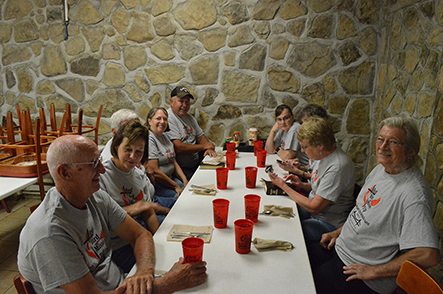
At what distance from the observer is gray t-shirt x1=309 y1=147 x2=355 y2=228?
1977 mm

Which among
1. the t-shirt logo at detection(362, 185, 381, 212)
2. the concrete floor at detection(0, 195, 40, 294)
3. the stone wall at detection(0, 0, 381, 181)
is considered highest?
the stone wall at detection(0, 0, 381, 181)

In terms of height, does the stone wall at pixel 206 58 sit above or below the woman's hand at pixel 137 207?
above

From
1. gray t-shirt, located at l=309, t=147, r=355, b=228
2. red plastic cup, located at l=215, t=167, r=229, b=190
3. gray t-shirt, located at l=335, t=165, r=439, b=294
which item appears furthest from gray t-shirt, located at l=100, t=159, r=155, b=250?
gray t-shirt, located at l=335, t=165, r=439, b=294

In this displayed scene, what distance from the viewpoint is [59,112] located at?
4.35 m

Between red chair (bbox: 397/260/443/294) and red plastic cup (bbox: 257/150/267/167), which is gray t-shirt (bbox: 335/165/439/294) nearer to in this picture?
red chair (bbox: 397/260/443/294)

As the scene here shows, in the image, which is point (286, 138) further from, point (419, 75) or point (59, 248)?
point (59, 248)

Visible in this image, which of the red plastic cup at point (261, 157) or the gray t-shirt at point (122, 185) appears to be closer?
the gray t-shirt at point (122, 185)

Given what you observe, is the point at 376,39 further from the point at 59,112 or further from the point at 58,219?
the point at 59,112

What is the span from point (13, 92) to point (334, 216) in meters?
4.53

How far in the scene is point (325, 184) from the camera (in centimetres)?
199

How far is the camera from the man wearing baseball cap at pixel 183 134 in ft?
11.6

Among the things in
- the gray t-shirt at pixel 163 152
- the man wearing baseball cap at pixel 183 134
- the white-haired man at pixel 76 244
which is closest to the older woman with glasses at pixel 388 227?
the white-haired man at pixel 76 244

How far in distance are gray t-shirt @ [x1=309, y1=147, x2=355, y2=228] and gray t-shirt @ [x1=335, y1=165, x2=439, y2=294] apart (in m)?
0.24

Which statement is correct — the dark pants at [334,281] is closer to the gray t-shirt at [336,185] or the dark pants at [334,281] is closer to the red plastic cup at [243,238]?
the gray t-shirt at [336,185]
